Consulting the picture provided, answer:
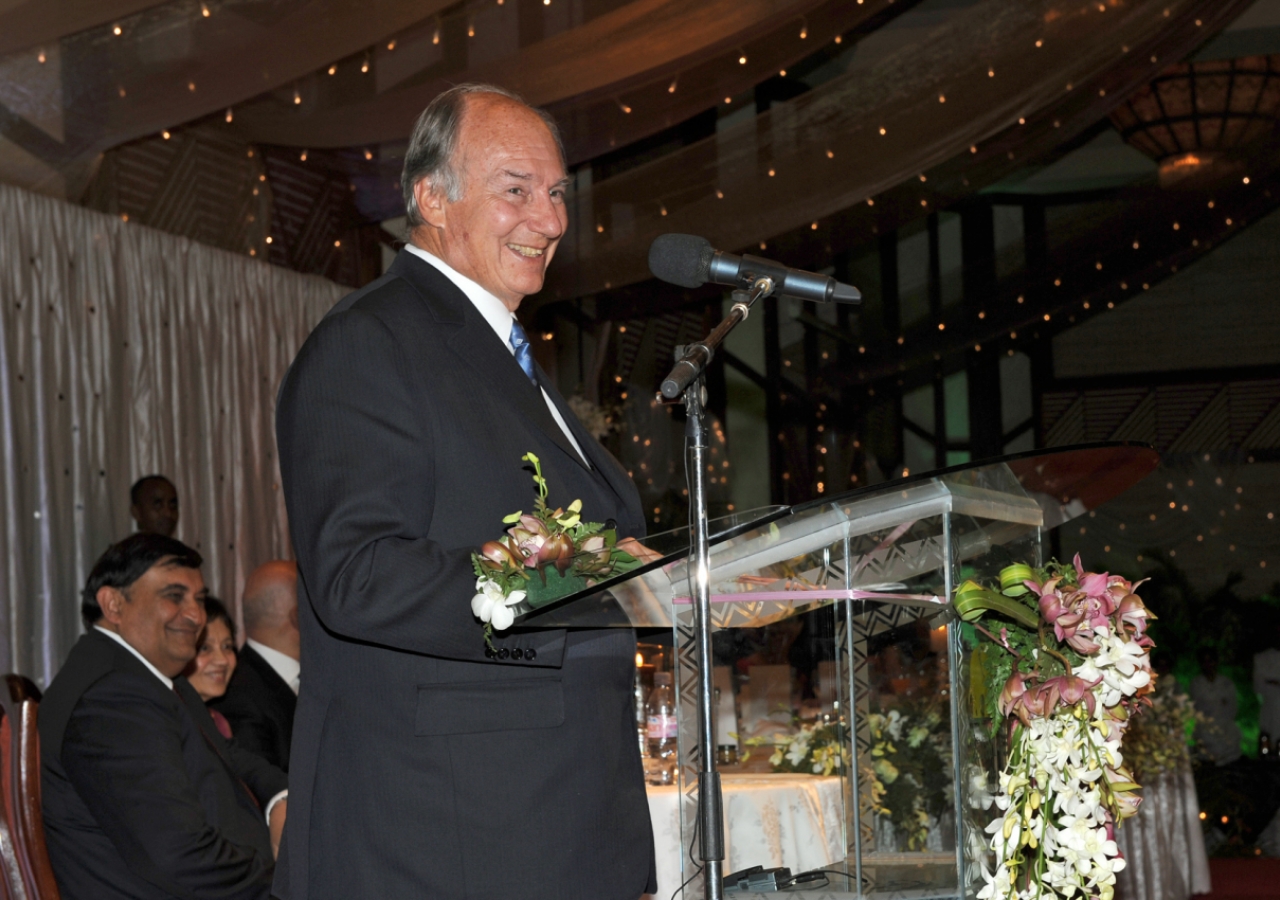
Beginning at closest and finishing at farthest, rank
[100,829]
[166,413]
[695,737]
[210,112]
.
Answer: [695,737] < [100,829] < [210,112] < [166,413]

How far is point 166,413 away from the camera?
6727mm

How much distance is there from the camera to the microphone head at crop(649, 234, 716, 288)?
79.6 inches

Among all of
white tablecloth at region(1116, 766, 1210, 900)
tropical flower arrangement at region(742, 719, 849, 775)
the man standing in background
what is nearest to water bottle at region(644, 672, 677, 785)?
tropical flower arrangement at region(742, 719, 849, 775)

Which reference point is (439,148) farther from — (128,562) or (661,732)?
(128,562)

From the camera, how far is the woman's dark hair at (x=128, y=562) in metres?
3.93

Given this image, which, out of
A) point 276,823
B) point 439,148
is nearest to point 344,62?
point 276,823

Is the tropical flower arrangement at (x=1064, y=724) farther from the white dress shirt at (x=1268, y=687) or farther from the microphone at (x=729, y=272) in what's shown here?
the white dress shirt at (x=1268, y=687)

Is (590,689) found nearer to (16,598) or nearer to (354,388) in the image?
(354,388)

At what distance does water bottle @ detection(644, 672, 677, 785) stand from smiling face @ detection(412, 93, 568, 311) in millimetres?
1413

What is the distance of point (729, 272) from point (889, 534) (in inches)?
16.9

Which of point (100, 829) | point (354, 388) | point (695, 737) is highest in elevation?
point (354, 388)

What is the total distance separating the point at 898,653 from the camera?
1.88m

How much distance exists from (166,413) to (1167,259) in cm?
572

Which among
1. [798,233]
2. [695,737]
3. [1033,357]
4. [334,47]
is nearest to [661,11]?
[334,47]
